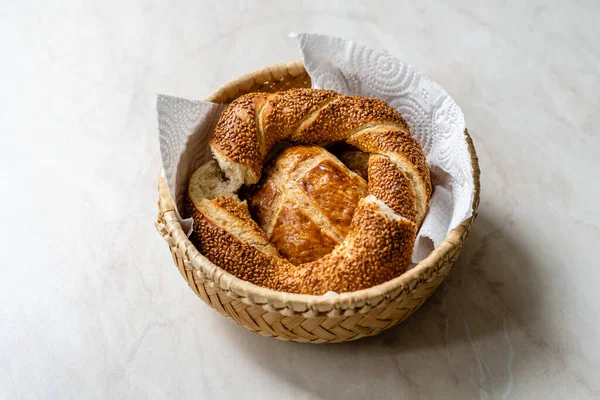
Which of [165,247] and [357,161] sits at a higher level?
[357,161]

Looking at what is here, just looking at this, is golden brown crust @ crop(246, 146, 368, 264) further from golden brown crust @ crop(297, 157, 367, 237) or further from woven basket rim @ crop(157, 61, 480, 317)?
woven basket rim @ crop(157, 61, 480, 317)

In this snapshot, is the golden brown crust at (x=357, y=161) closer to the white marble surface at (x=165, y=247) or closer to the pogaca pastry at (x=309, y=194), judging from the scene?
the pogaca pastry at (x=309, y=194)

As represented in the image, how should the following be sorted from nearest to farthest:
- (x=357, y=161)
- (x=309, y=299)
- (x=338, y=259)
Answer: (x=309, y=299) → (x=338, y=259) → (x=357, y=161)

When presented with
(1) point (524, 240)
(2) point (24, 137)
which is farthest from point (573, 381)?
(2) point (24, 137)

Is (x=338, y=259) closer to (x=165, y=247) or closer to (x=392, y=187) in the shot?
(x=392, y=187)

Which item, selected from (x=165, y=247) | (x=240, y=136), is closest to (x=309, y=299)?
(x=240, y=136)

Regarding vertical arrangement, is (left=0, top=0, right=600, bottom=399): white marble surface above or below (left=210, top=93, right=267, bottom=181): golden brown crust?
below

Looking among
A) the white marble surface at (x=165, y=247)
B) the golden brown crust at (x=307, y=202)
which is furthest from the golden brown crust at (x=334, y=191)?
the white marble surface at (x=165, y=247)

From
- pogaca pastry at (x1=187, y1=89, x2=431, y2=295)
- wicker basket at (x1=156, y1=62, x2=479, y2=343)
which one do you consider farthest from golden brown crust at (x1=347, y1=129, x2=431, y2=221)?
wicker basket at (x1=156, y1=62, x2=479, y2=343)
